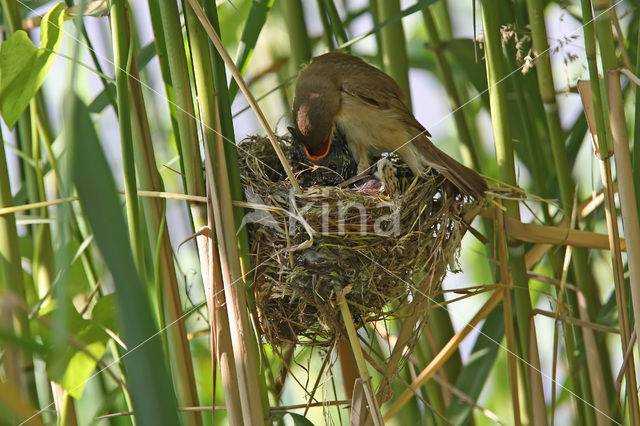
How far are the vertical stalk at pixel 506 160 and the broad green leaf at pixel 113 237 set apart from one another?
Result: 2.85ft

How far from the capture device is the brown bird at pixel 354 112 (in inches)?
68.8

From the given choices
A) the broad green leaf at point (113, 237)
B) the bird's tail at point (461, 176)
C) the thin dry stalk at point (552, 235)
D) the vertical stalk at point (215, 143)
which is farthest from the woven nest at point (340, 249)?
the broad green leaf at point (113, 237)

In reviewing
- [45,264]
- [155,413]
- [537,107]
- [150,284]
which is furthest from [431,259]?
[155,413]

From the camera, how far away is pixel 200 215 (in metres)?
1.04

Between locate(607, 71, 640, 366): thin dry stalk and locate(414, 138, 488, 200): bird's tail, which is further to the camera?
locate(414, 138, 488, 200): bird's tail

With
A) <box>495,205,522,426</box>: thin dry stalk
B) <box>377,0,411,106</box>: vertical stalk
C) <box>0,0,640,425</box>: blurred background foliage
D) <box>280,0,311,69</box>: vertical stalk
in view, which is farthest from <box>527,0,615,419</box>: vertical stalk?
<box>280,0,311,69</box>: vertical stalk

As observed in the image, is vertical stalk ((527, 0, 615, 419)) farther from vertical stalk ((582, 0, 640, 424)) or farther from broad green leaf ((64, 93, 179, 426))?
broad green leaf ((64, 93, 179, 426))

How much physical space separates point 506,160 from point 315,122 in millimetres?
638

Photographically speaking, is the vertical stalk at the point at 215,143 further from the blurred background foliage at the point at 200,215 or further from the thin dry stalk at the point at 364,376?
the thin dry stalk at the point at 364,376

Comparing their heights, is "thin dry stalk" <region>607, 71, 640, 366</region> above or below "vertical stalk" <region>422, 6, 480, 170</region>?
below

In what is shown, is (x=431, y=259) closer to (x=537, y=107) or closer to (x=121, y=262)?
(x=537, y=107)

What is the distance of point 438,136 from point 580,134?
35.0 inches

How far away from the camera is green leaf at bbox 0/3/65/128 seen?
1000 mm

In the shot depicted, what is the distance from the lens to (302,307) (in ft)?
4.43
